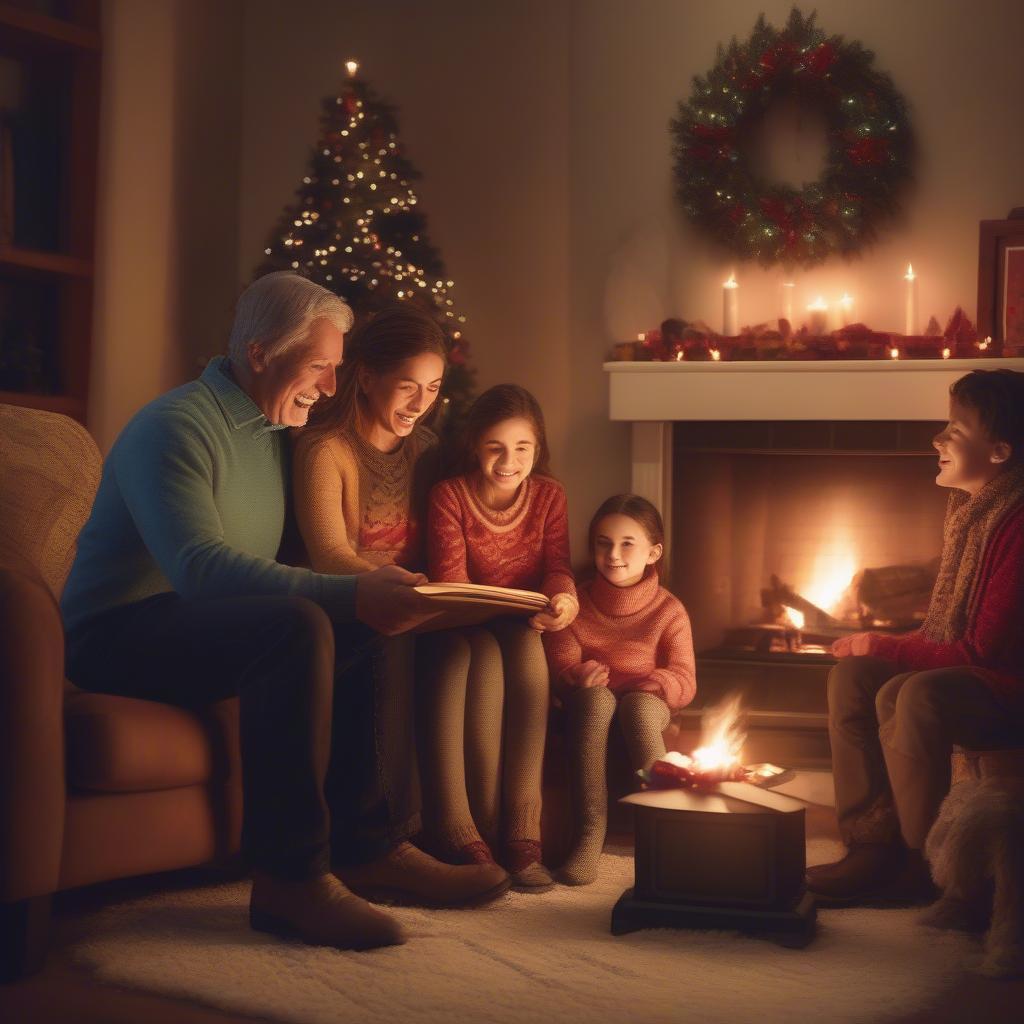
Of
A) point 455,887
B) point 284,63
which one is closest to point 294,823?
point 455,887

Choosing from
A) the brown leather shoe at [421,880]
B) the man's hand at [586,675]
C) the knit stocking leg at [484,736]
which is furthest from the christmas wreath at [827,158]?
the brown leather shoe at [421,880]

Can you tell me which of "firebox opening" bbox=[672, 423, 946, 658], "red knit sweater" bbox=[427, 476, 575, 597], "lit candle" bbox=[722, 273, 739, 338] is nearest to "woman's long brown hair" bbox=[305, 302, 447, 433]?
"red knit sweater" bbox=[427, 476, 575, 597]

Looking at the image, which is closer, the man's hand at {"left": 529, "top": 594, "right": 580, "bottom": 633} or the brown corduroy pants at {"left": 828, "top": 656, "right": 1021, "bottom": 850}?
the brown corduroy pants at {"left": 828, "top": 656, "right": 1021, "bottom": 850}

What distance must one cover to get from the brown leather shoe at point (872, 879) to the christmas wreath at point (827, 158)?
84.2 inches

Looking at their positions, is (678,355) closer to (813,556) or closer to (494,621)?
(813,556)

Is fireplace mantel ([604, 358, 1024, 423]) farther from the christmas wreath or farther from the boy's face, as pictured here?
the boy's face

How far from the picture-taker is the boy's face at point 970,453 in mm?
2590

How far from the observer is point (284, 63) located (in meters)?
4.77

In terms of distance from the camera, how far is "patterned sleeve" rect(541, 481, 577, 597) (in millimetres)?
2795

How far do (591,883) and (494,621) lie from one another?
1.66 ft

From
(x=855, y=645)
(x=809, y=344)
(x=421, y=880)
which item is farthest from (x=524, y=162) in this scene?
(x=421, y=880)

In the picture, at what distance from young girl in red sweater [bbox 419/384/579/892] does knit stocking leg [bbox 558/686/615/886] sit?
0.23 feet

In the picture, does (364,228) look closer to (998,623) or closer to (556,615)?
(556,615)

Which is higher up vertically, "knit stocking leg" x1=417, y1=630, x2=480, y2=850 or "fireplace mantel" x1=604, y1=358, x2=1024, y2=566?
"fireplace mantel" x1=604, y1=358, x2=1024, y2=566
